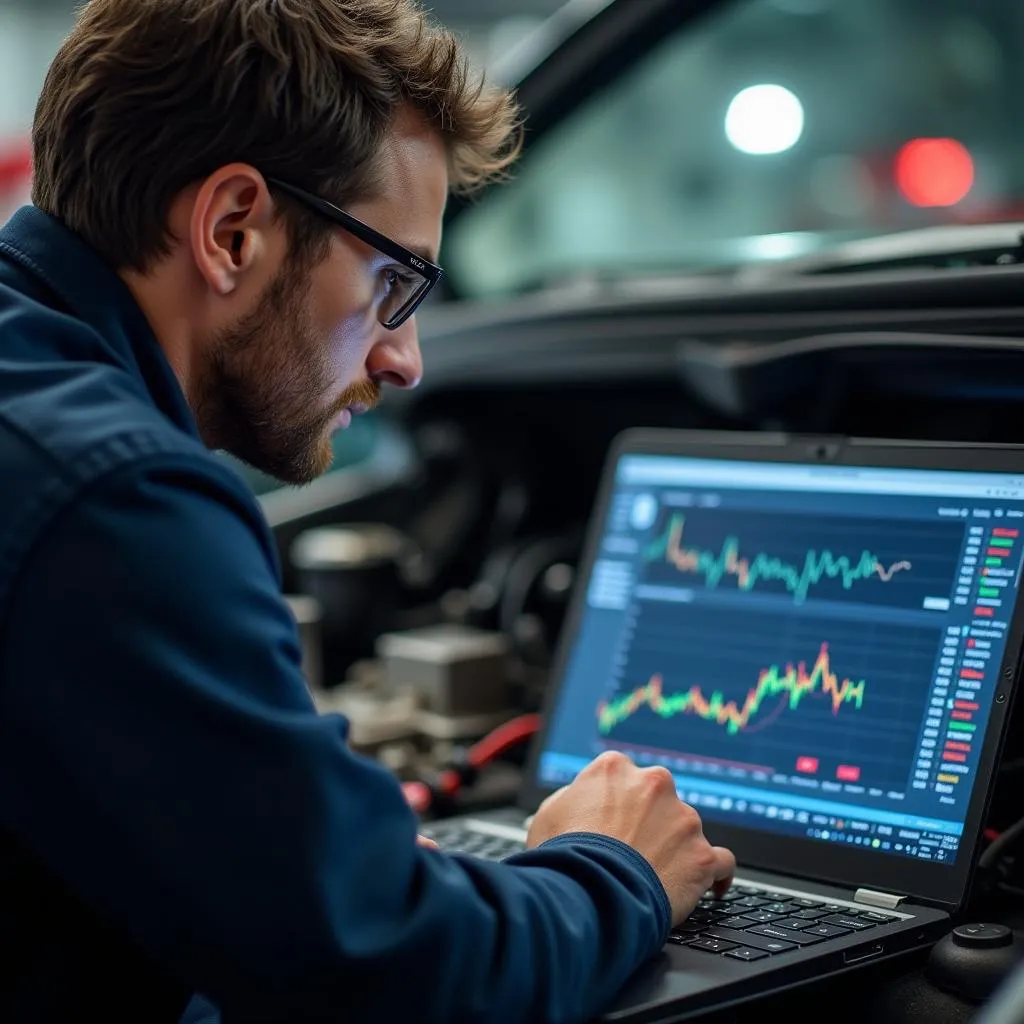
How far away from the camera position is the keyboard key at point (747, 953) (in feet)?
2.78

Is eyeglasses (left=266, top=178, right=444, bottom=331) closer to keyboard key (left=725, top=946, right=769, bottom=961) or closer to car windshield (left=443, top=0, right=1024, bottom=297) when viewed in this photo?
keyboard key (left=725, top=946, right=769, bottom=961)

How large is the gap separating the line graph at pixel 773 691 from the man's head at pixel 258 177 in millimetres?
407

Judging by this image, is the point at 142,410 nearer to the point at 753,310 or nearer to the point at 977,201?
the point at 753,310

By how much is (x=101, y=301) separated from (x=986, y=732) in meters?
0.69

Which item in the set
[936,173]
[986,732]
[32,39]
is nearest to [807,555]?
[986,732]

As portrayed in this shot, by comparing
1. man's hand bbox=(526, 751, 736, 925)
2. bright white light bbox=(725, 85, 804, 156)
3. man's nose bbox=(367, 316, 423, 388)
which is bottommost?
man's hand bbox=(526, 751, 736, 925)

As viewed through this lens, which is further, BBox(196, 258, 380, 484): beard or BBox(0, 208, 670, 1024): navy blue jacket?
BBox(196, 258, 380, 484): beard

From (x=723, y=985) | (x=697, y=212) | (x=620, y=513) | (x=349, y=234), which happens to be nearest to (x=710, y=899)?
(x=723, y=985)

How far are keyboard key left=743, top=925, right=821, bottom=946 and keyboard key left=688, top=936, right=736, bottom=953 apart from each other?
3 centimetres

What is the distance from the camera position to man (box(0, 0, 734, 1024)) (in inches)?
25.8

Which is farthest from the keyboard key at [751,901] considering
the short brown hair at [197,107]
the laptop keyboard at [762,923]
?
the short brown hair at [197,107]

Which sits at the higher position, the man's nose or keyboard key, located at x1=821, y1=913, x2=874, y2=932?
the man's nose

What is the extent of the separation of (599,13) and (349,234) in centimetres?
95

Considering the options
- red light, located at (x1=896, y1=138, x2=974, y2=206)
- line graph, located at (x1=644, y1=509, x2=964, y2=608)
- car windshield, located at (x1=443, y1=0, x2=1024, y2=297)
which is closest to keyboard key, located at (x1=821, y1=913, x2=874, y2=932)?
line graph, located at (x1=644, y1=509, x2=964, y2=608)
